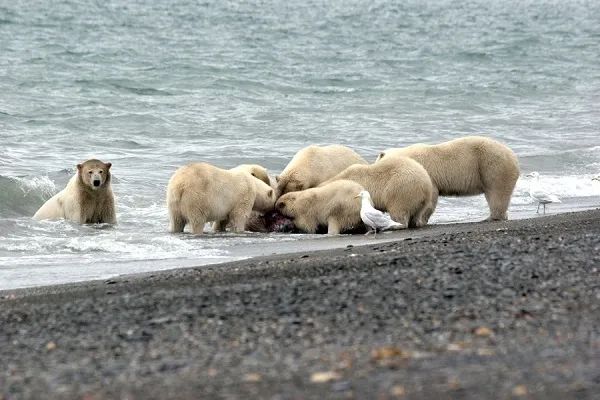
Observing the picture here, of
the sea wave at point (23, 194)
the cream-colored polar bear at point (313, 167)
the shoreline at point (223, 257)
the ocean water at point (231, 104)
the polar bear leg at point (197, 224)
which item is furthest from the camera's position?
the sea wave at point (23, 194)

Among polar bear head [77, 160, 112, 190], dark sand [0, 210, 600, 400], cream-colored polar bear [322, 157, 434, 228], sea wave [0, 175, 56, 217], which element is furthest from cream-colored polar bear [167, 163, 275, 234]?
dark sand [0, 210, 600, 400]

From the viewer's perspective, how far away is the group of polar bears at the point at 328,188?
42.2 ft

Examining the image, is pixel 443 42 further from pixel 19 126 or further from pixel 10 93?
pixel 19 126

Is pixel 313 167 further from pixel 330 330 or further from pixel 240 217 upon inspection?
pixel 330 330

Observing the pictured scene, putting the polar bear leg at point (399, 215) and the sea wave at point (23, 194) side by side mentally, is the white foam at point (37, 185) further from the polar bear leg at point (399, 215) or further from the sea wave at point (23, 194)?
the polar bear leg at point (399, 215)

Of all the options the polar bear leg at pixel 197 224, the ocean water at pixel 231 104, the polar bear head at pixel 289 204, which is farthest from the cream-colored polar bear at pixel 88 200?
the polar bear head at pixel 289 204

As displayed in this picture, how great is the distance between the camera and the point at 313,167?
546 inches

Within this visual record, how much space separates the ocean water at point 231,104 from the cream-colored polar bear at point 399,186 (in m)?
0.94

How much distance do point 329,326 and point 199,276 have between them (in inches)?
101

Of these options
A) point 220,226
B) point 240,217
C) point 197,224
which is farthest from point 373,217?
point 220,226

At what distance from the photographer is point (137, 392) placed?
5156 mm

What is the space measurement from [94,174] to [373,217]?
12.2 feet

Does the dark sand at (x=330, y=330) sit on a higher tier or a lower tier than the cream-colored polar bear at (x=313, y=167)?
lower

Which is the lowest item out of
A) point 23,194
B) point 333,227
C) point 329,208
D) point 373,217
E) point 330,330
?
point 330,330
